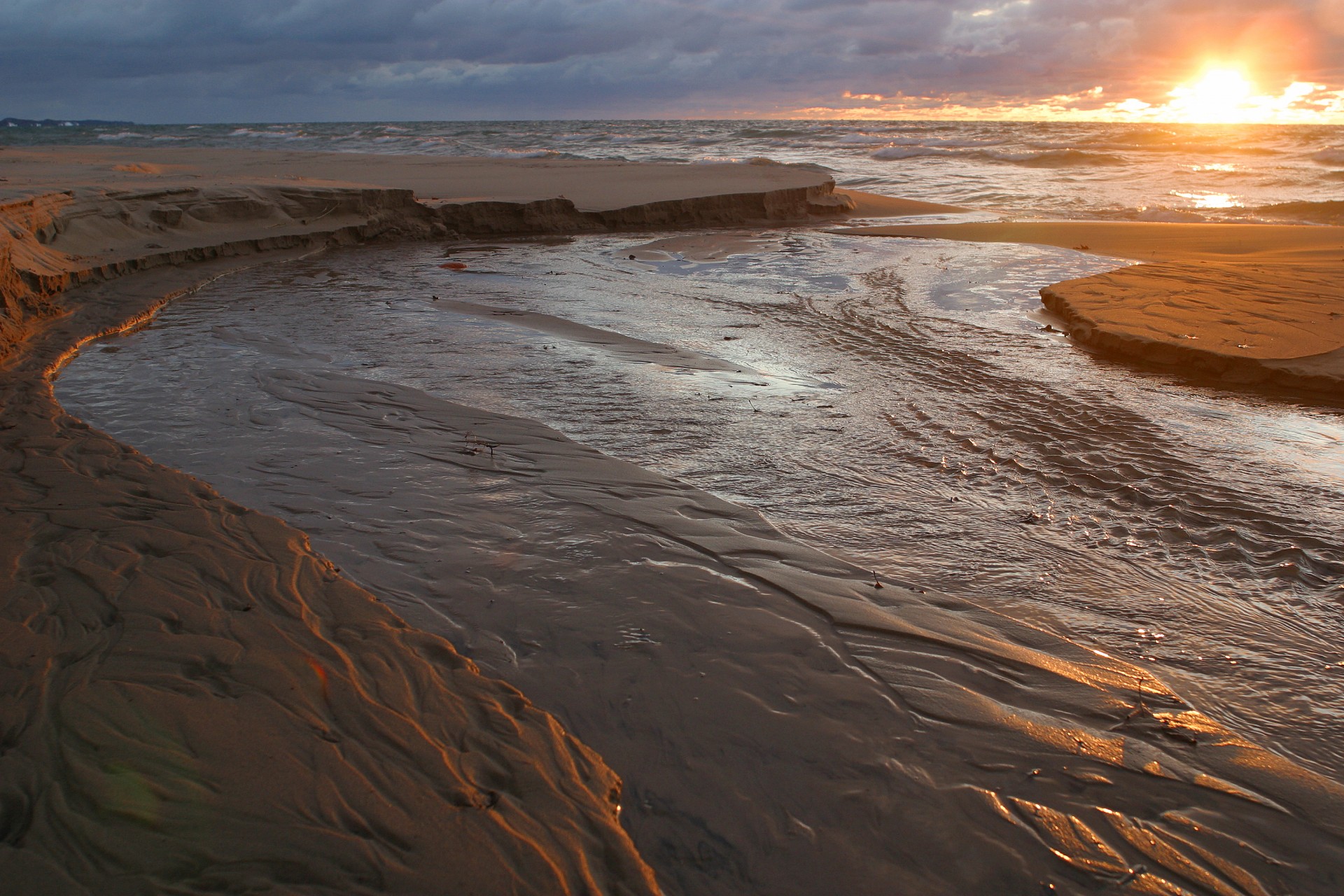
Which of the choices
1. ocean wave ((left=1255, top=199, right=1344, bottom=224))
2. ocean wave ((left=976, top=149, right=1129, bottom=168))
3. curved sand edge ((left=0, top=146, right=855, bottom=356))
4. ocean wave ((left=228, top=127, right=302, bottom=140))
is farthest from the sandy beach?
ocean wave ((left=228, top=127, right=302, bottom=140))

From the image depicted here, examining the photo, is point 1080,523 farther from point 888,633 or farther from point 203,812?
point 203,812

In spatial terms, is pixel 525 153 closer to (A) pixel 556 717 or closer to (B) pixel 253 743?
(A) pixel 556 717

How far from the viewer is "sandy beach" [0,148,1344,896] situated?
1752 millimetres

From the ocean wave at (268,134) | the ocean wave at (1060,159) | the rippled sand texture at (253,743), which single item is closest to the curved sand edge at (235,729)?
the rippled sand texture at (253,743)

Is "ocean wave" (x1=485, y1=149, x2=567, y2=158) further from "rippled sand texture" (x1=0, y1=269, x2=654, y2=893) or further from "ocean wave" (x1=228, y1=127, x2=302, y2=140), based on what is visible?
"rippled sand texture" (x1=0, y1=269, x2=654, y2=893)

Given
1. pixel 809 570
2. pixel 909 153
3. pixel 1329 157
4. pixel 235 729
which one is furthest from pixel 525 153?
pixel 235 729

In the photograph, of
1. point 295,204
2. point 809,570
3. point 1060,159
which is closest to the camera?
point 809,570

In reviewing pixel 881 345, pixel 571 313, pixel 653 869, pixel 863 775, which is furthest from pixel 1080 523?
pixel 571 313

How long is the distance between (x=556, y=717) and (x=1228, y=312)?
698cm

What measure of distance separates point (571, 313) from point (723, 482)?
162 inches

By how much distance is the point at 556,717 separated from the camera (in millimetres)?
2275

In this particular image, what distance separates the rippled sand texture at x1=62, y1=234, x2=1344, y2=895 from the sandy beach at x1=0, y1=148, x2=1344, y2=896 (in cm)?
1

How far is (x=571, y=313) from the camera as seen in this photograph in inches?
292

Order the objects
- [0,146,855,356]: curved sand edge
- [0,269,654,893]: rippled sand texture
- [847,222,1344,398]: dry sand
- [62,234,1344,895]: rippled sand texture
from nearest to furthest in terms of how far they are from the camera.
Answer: [0,269,654,893]: rippled sand texture, [62,234,1344,895]: rippled sand texture, [847,222,1344,398]: dry sand, [0,146,855,356]: curved sand edge
